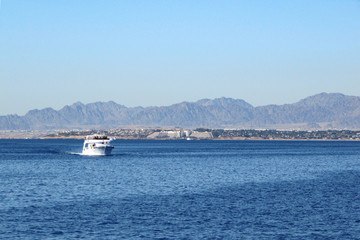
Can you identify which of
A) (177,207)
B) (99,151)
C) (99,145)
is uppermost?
(99,145)

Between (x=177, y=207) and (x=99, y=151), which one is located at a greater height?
(x=99, y=151)

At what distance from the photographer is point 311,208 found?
6031 centimetres

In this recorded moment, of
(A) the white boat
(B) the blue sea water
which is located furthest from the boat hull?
(B) the blue sea water

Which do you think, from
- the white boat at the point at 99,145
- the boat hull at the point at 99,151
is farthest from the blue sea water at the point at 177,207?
the boat hull at the point at 99,151

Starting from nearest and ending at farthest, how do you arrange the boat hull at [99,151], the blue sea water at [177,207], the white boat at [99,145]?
the blue sea water at [177,207] → the white boat at [99,145] → the boat hull at [99,151]

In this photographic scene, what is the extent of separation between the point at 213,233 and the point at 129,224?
758 centimetres

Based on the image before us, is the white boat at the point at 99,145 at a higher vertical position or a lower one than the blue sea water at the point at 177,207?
higher

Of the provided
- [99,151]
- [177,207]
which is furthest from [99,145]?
[177,207]

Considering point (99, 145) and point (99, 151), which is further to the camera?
point (99, 151)

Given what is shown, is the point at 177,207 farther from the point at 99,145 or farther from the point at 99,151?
the point at 99,151

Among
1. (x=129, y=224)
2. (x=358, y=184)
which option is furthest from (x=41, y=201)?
(x=358, y=184)

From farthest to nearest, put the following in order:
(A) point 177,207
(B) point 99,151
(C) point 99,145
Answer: (B) point 99,151 → (C) point 99,145 → (A) point 177,207

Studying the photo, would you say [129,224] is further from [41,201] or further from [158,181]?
[158,181]

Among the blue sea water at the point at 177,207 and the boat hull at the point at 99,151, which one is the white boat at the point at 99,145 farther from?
the blue sea water at the point at 177,207
